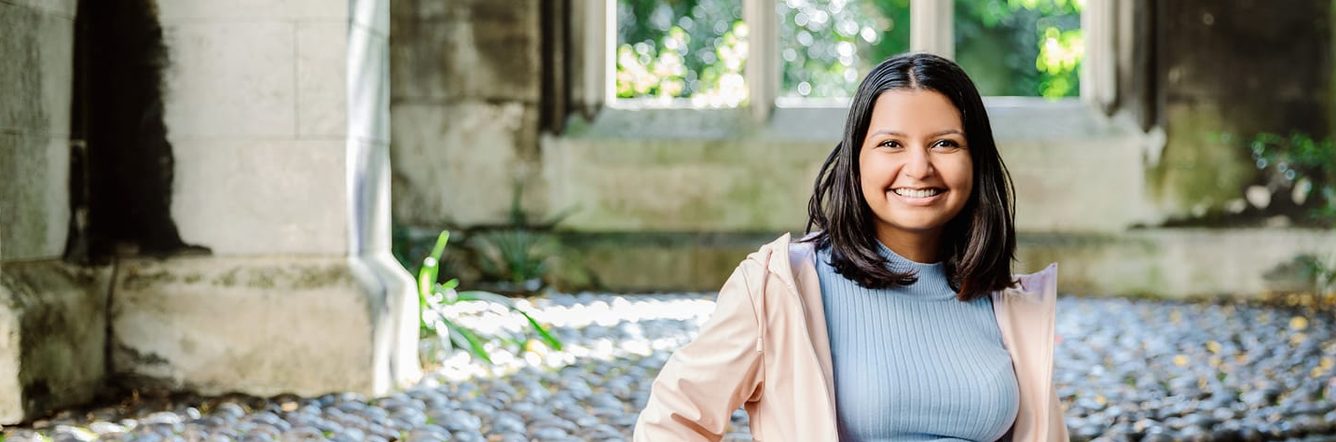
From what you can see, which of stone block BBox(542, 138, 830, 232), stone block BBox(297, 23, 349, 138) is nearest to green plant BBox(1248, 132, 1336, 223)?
stone block BBox(542, 138, 830, 232)

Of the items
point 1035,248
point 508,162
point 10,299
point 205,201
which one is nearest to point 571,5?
point 508,162

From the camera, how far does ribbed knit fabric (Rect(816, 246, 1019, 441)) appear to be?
47.2 inches

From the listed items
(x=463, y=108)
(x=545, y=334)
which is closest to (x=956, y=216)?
(x=545, y=334)

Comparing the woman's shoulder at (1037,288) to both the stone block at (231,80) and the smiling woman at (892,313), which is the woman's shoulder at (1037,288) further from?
the stone block at (231,80)

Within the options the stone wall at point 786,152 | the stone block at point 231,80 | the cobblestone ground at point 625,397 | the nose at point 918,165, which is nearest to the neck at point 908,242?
the nose at point 918,165

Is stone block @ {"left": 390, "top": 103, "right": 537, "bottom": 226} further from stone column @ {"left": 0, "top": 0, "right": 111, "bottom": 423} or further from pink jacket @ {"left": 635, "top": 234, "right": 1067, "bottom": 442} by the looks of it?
pink jacket @ {"left": 635, "top": 234, "right": 1067, "bottom": 442}

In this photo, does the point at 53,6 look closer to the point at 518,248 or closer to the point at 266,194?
the point at 266,194

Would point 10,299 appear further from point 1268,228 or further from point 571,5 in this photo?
point 1268,228

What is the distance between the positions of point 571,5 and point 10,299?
4.11 meters

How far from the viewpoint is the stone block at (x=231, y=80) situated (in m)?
3.11

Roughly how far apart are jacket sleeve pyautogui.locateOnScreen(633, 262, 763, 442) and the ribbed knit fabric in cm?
11

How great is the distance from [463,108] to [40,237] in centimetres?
358

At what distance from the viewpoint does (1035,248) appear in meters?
6.29

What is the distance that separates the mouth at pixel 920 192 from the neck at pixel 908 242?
0.26 ft
